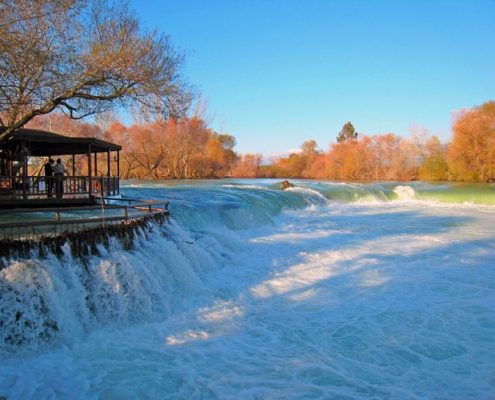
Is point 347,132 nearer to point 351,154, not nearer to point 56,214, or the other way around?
point 351,154

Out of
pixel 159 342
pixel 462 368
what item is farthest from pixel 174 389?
pixel 462 368

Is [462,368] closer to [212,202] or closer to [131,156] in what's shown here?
[212,202]

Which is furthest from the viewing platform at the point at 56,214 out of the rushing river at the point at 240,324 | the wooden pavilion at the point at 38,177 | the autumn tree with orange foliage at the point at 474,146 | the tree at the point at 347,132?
the tree at the point at 347,132

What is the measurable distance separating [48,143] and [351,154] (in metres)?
51.2

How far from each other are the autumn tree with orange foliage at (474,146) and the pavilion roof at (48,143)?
41.9m

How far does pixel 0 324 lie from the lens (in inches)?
214

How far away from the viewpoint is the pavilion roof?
40.4ft

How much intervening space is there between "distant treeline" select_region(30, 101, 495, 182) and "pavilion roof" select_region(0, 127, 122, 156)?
24.0 metres

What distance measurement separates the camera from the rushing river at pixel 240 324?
484 cm

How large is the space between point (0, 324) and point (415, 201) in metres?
29.6

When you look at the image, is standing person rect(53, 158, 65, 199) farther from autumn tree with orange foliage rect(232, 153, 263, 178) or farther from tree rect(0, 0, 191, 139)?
autumn tree with orange foliage rect(232, 153, 263, 178)

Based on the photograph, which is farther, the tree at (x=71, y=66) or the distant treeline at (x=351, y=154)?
the distant treeline at (x=351, y=154)

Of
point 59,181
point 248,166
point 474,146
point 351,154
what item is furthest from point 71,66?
point 248,166

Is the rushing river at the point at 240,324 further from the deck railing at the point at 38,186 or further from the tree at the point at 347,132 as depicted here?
the tree at the point at 347,132
